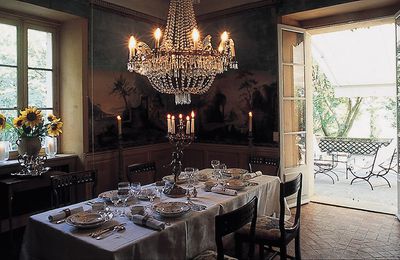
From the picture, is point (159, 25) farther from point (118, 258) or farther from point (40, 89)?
point (118, 258)

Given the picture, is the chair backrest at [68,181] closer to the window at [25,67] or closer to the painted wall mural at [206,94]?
the painted wall mural at [206,94]

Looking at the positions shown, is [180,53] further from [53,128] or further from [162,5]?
[162,5]

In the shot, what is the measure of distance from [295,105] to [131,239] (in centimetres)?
379

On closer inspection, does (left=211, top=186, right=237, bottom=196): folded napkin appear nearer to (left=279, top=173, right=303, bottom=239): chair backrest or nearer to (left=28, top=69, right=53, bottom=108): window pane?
(left=279, top=173, right=303, bottom=239): chair backrest

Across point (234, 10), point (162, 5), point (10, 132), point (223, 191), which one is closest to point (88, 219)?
point (223, 191)

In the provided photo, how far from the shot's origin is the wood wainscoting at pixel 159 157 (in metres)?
4.60

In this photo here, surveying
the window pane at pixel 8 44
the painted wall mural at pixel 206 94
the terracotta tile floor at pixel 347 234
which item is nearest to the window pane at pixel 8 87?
the window pane at pixel 8 44

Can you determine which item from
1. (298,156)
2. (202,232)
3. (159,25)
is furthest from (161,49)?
(298,156)

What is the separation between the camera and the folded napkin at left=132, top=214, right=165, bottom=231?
6.57ft

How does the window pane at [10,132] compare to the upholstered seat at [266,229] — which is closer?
the upholstered seat at [266,229]

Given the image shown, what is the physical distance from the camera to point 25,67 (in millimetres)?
4133

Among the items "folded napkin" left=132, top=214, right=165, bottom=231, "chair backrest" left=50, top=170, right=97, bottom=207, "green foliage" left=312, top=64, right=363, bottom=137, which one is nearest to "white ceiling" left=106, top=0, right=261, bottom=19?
"chair backrest" left=50, top=170, right=97, bottom=207

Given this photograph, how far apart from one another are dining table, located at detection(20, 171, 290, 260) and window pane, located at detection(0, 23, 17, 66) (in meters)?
2.53

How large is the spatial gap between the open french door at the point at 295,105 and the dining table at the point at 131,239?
2.47 m
